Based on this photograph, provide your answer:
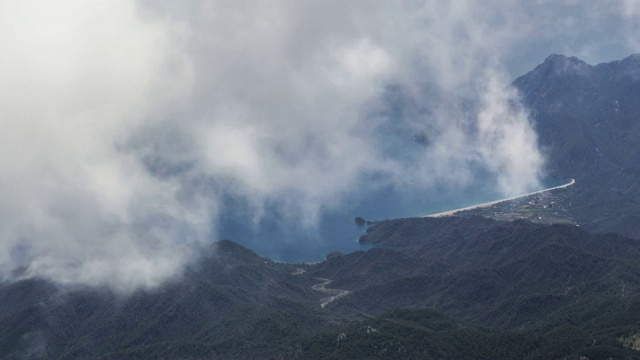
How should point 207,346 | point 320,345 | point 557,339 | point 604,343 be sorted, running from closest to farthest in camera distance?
point 604,343
point 557,339
point 320,345
point 207,346

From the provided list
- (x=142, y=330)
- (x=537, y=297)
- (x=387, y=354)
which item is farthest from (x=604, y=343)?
(x=142, y=330)

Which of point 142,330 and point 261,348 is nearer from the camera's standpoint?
point 261,348

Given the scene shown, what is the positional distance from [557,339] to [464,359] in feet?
60.7

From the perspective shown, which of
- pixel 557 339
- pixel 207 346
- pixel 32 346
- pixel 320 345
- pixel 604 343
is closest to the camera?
pixel 604 343

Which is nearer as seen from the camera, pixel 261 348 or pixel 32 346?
pixel 261 348

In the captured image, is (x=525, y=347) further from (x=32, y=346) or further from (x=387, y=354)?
(x=32, y=346)

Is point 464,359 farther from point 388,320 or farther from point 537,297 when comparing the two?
point 537,297

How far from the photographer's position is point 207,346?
171875mm

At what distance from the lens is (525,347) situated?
482 feet

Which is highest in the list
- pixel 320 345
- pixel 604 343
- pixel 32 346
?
pixel 32 346

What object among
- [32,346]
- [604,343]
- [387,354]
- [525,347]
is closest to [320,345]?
[387,354]

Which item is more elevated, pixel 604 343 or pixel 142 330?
pixel 142 330

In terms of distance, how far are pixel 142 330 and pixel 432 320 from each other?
7541 cm

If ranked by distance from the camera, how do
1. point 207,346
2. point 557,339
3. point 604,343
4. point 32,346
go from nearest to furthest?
point 604,343 → point 557,339 → point 207,346 → point 32,346
